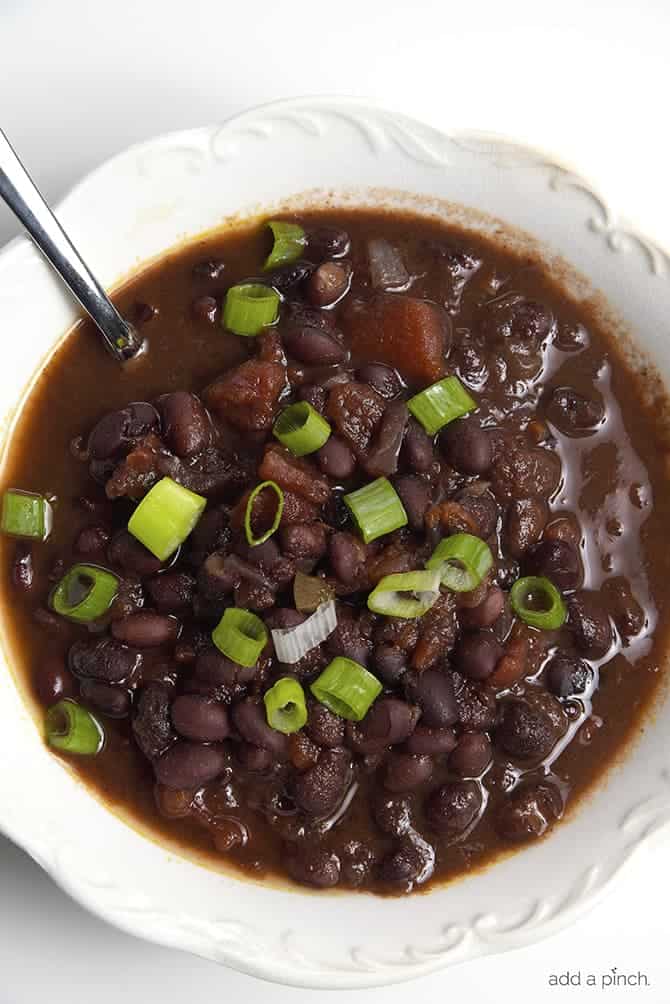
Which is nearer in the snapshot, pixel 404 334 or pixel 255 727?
pixel 255 727

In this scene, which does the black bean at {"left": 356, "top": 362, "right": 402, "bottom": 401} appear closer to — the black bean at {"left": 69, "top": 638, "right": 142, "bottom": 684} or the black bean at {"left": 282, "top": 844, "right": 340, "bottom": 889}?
the black bean at {"left": 69, "top": 638, "right": 142, "bottom": 684}

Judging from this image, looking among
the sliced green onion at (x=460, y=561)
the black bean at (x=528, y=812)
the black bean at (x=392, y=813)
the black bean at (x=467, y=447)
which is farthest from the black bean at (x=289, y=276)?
the black bean at (x=528, y=812)

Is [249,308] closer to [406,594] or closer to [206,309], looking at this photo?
[206,309]

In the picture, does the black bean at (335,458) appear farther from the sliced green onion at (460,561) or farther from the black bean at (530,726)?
the black bean at (530,726)

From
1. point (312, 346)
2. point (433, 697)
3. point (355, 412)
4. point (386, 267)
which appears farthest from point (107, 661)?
point (386, 267)

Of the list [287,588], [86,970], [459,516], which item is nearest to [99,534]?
[287,588]

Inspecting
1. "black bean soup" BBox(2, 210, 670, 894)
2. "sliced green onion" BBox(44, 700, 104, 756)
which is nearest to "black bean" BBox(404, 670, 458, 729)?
"black bean soup" BBox(2, 210, 670, 894)
